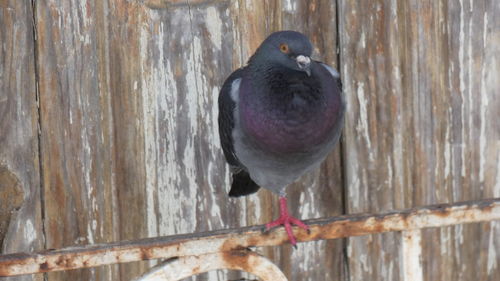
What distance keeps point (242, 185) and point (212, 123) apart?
23 cm

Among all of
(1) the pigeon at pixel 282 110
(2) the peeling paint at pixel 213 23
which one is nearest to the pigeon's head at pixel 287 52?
(1) the pigeon at pixel 282 110

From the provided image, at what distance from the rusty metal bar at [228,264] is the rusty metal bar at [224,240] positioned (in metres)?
0.02

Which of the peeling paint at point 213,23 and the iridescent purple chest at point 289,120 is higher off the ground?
the peeling paint at point 213,23

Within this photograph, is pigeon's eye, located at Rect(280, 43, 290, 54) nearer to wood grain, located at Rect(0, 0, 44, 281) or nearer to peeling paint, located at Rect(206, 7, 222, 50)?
peeling paint, located at Rect(206, 7, 222, 50)

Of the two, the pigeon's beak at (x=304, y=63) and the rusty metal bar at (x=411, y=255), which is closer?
the rusty metal bar at (x=411, y=255)

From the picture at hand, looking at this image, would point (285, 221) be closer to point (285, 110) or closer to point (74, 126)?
point (285, 110)

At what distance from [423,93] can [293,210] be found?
1.96 feet

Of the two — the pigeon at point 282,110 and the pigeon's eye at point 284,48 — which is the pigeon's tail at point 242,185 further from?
the pigeon's eye at point 284,48

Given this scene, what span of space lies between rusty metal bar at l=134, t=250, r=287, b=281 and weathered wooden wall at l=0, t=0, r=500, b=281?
0.88 m

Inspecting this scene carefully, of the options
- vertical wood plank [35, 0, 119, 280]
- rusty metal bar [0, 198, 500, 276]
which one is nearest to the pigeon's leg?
rusty metal bar [0, 198, 500, 276]

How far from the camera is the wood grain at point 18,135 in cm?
251

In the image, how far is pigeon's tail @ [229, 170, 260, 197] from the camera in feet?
8.67

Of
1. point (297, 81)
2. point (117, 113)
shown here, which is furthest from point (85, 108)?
point (297, 81)

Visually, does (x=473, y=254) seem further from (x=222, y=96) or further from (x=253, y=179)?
(x=222, y=96)
